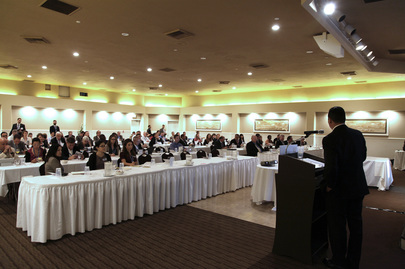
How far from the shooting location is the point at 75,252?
346cm

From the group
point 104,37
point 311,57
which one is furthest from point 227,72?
point 104,37

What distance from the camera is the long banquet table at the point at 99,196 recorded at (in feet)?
12.2

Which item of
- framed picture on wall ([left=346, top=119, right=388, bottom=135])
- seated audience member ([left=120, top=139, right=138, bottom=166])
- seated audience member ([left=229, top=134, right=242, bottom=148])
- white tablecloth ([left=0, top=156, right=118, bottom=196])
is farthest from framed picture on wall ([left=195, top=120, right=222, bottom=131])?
white tablecloth ([left=0, top=156, right=118, bottom=196])

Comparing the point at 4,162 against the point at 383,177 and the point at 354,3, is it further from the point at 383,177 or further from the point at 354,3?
the point at 383,177

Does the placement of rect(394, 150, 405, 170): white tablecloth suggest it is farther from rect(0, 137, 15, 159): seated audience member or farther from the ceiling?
rect(0, 137, 15, 159): seated audience member

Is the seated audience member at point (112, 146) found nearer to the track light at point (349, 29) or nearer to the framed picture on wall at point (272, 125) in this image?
the track light at point (349, 29)

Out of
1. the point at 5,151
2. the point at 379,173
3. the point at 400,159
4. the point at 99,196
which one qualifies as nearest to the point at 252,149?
the point at 379,173

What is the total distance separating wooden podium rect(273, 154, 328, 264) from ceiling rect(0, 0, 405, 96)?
126 inches

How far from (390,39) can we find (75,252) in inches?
315

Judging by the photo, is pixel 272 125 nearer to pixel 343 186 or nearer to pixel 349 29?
pixel 349 29

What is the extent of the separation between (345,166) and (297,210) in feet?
2.42

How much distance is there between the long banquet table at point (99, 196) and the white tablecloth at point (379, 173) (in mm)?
5120

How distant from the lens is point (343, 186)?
9.27ft

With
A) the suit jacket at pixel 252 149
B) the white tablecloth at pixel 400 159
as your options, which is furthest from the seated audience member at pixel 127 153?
Answer: the white tablecloth at pixel 400 159
